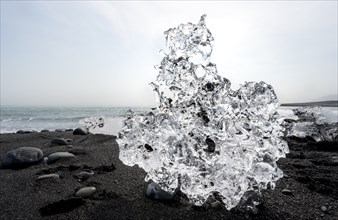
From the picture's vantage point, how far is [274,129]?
2.81 m

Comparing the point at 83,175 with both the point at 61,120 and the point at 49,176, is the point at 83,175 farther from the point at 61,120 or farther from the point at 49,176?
the point at 61,120

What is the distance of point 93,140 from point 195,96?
324 centimetres

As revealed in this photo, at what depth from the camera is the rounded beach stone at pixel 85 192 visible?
2.73m

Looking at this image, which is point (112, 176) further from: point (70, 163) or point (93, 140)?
point (93, 140)

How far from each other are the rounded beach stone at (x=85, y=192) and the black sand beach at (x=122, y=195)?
0.13ft

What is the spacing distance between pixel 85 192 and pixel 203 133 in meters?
1.24

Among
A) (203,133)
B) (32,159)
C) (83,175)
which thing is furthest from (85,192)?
(32,159)

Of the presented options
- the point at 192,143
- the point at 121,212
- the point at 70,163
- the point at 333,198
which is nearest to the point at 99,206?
the point at 121,212

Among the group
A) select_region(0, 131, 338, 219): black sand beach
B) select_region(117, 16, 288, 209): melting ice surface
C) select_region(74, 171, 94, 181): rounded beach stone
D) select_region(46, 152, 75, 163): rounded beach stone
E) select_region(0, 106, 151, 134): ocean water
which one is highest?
select_region(117, 16, 288, 209): melting ice surface

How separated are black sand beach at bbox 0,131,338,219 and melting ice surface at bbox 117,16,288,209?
0.65 feet

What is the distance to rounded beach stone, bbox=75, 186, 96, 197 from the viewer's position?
2.73 m

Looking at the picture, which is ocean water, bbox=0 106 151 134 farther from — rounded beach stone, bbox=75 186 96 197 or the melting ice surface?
rounded beach stone, bbox=75 186 96 197

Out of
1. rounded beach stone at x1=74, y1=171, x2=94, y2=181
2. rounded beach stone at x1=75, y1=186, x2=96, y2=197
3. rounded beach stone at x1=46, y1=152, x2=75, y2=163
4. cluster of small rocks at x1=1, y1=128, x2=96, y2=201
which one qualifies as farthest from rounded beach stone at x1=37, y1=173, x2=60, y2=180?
rounded beach stone at x1=46, y1=152, x2=75, y2=163

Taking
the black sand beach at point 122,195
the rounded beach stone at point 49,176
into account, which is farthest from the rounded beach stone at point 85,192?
the rounded beach stone at point 49,176
